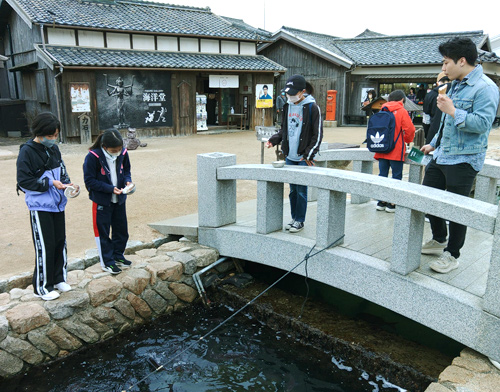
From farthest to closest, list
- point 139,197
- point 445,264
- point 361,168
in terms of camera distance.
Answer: point 139,197 → point 361,168 → point 445,264

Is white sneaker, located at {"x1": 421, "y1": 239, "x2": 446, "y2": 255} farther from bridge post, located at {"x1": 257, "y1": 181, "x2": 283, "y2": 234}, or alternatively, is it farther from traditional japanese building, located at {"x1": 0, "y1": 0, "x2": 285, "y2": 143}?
traditional japanese building, located at {"x1": 0, "y1": 0, "x2": 285, "y2": 143}

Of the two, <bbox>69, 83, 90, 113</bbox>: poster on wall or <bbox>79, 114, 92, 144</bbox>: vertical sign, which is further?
<bbox>79, 114, 92, 144</bbox>: vertical sign

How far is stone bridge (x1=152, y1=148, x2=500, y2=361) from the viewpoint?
10.4 ft

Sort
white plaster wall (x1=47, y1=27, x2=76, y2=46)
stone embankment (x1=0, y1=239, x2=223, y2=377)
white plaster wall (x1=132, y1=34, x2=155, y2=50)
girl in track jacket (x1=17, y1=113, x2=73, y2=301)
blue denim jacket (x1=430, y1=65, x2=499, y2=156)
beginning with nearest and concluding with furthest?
1. blue denim jacket (x1=430, y1=65, x2=499, y2=156)
2. girl in track jacket (x1=17, y1=113, x2=73, y2=301)
3. stone embankment (x1=0, y1=239, x2=223, y2=377)
4. white plaster wall (x1=47, y1=27, x2=76, y2=46)
5. white plaster wall (x1=132, y1=34, x2=155, y2=50)

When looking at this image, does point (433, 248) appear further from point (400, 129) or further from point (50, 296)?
point (50, 296)

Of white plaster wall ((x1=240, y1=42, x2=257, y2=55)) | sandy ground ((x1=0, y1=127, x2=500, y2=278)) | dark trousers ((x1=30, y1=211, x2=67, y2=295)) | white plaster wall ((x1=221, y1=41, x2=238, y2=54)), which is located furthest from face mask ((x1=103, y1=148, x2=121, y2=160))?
white plaster wall ((x1=240, y1=42, x2=257, y2=55))

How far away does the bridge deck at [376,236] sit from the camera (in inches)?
141

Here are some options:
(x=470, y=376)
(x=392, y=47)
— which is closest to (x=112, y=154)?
(x=470, y=376)

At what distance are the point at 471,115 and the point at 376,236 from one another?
5.78 ft

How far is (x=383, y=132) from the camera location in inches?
205

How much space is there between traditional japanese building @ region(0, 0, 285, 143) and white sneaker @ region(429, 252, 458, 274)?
12.9 metres

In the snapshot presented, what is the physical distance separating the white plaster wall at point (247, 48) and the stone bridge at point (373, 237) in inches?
557

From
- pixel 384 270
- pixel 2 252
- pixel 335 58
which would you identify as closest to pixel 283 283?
pixel 384 270

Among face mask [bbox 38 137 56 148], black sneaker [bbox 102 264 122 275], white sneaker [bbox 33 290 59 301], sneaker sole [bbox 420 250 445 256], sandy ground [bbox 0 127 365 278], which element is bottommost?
white sneaker [bbox 33 290 59 301]
